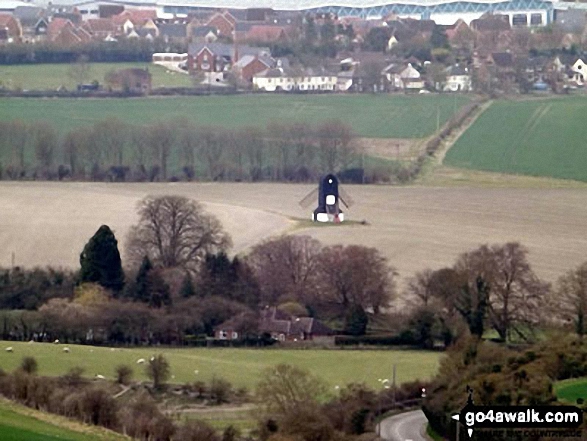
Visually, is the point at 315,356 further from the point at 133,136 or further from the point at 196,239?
the point at 133,136

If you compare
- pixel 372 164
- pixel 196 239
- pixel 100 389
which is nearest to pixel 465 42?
pixel 372 164

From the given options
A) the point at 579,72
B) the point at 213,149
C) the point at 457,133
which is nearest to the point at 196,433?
the point at 213,149

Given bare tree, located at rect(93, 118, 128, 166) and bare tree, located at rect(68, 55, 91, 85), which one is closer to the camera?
bare tree, located at rect(93, 118, 128, 166)

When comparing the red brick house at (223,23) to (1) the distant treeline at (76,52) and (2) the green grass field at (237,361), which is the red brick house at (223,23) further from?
(2) the green grass field at (237,361)

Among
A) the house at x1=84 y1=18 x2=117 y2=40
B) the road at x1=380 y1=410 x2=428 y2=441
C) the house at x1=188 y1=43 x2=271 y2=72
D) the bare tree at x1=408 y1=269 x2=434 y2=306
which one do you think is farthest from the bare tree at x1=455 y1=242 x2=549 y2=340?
the house at x1=84 y1=18 x2=117 y2=40

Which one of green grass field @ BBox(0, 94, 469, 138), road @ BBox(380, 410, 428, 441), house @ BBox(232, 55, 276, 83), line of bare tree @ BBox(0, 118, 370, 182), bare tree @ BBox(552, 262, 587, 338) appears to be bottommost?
road @ BBox(380, 410, 428, 441)

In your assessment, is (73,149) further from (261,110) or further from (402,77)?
(402,77)

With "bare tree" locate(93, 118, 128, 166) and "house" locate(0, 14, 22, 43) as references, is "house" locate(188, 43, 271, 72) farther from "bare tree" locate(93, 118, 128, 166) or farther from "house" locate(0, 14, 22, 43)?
"bare tree" locate(93, 118, 128, 166)
